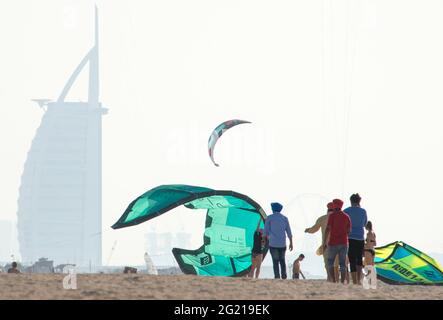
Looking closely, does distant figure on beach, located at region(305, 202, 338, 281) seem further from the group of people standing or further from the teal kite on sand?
the teal kite on sand

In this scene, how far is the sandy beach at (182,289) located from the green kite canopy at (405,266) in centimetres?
582

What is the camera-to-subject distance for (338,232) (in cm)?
1841

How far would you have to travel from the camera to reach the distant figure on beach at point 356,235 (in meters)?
18.9

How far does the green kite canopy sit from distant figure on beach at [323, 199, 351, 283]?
639cm

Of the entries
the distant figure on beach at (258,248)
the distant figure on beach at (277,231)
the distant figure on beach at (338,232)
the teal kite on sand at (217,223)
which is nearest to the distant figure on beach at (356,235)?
the distant figure on beach at (338,232)

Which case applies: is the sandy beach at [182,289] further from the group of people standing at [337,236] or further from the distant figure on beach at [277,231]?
the distant figure on beach at [277,231]

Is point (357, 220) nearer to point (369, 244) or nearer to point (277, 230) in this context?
point (277, 230)

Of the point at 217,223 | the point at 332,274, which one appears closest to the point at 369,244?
the point at 332,274

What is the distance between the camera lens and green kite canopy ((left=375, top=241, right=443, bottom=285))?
25.0 m

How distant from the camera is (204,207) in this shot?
26.3 metres
